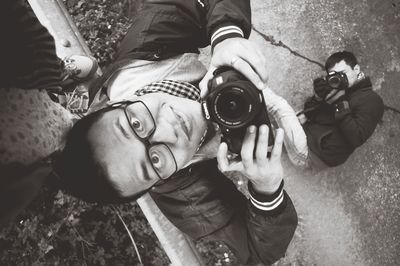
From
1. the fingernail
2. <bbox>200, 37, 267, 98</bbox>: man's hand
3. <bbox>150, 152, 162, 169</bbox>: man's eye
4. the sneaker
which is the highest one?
<bbox>200, 37, 267, 98</bbox>: man's hand

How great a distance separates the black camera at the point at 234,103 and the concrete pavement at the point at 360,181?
1368 mm

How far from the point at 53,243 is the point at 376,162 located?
7.08 feet

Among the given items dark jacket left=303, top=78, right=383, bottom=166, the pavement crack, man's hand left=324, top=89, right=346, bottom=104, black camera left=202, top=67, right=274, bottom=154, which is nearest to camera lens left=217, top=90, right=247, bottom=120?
black camera left=202, top=67, right=274, bottom=154

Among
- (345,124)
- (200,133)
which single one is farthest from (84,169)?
(345,124)

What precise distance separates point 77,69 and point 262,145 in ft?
3.73

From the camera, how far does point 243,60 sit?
1.43 meters

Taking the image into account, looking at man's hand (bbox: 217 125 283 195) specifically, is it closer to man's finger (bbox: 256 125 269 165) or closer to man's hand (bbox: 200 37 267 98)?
man's finger (bbox: 256 125 269 165)

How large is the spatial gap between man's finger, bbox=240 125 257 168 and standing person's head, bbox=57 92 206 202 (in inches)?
9.7

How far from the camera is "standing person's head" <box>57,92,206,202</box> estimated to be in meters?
1.42

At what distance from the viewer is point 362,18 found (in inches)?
102

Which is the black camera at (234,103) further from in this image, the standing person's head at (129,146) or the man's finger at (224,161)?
the standing person's head at (129,146)

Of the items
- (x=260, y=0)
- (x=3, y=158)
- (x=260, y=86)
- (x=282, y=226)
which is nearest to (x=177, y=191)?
(x=282, y=226)

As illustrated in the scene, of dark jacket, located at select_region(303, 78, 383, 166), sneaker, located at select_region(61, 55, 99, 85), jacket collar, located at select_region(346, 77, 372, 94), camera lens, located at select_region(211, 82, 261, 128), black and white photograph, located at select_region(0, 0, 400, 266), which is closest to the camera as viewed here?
black and white photograph, located at select_region(0, 0, 400, 266)

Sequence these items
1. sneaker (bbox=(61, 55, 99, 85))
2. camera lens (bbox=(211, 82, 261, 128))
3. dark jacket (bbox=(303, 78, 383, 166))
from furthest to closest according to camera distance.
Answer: dark jacket (bbox=(303, 78, 383, 166)), sneaker (bbox=(61, 55, 99, 85)), camera lens (bbox=(211, 82, 261, 128))
